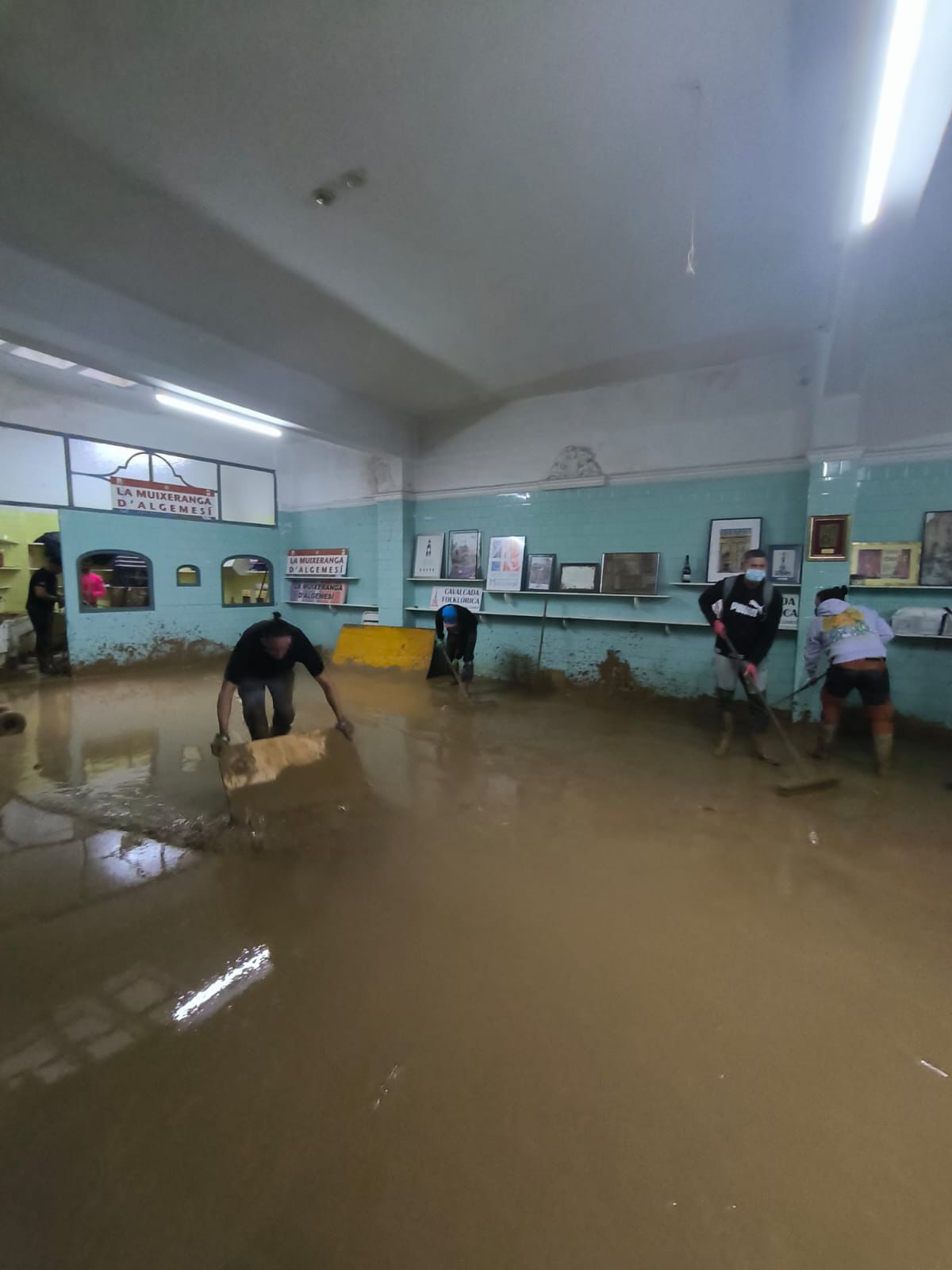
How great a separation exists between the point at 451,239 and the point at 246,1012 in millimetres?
3968

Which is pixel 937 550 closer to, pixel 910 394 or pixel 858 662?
pixel 910 394

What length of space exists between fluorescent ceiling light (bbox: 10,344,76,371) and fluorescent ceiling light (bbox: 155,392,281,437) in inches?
37.3

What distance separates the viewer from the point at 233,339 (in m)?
4.80

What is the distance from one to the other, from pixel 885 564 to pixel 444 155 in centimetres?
427

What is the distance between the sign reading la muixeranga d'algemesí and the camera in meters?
7.21

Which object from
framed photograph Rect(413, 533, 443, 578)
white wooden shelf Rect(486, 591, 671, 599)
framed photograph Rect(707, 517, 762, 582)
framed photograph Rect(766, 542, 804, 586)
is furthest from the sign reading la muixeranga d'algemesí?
framed photograph Rect(766, 542, 804, 586)

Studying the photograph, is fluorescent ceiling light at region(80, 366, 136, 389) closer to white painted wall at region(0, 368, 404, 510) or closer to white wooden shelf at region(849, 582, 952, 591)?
white painted wall at region(0, 368, 404, 510)

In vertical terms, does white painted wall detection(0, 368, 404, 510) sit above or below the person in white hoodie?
above

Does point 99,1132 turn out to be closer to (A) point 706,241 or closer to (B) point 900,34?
(B) point 900,34

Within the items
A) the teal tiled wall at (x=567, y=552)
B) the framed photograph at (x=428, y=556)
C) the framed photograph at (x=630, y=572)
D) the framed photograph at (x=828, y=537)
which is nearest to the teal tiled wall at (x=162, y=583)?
the teal tiled wall at (x=567, y=552)

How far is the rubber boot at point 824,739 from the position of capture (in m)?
3.93

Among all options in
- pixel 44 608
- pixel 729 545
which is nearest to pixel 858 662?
pixel 729 545

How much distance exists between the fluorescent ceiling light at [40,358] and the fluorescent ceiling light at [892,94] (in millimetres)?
6714

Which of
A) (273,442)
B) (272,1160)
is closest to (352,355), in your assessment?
(273,442)
